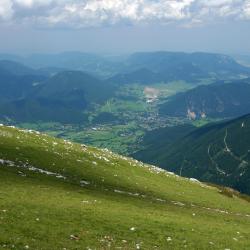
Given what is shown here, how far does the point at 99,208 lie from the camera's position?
4316 cm

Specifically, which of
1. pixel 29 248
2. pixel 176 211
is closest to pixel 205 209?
pixel 176 211

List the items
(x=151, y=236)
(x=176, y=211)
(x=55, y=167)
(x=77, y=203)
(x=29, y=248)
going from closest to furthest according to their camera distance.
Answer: (x=29, y=248) → (x=151, y=236) → (x=77, y=203) → (x=176, y=211) → (x=55, y=167)

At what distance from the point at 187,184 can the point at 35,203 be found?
42.4 metres

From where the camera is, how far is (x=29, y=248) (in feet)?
93.5

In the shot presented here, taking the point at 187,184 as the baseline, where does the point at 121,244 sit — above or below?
above

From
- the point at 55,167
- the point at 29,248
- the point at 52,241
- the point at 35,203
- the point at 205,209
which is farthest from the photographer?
the point at 55,167

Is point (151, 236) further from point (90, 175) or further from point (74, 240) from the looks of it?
point (90, 175)

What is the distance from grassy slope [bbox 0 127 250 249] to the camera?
33.4 m

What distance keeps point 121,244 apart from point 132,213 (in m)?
11.0

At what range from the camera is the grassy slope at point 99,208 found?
3338 cm

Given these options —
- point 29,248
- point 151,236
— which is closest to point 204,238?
point 151,236

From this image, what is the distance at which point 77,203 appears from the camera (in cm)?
4366

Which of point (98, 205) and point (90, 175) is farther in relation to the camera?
point (90, 175)

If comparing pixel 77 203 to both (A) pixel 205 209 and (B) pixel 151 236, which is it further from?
(A) pixel 205 209
